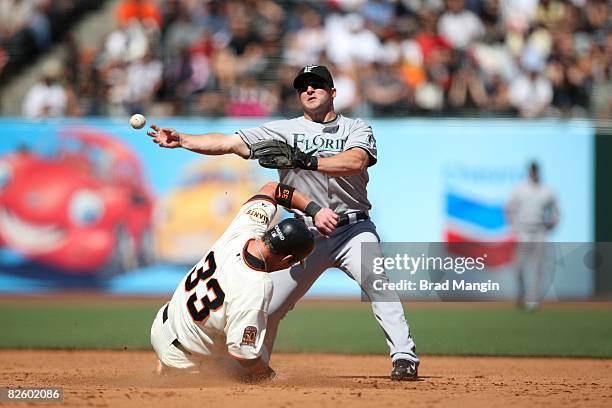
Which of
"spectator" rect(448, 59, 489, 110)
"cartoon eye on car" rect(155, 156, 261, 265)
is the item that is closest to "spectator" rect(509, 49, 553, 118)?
"spectator" rect(448, 59, 489, 110)

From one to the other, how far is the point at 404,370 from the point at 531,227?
838 centimetres

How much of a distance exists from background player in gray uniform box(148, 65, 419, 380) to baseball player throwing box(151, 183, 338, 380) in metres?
0.72

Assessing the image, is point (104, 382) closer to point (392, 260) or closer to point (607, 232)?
point (392, 260)

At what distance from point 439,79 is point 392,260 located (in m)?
7.06

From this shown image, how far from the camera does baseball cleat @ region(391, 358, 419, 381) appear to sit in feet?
25.4

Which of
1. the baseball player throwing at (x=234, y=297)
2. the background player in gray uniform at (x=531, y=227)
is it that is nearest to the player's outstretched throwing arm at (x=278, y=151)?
the baseball player throwing at (x=234, y=297)

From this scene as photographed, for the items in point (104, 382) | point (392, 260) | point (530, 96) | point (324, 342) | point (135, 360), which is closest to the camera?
point (104, 382)

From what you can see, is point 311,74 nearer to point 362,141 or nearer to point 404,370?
point 362,141

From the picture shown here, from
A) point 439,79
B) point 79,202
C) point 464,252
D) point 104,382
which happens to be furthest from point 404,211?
point 104,382

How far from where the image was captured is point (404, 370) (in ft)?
25.5

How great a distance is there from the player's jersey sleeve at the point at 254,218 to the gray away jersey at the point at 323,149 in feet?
2.14

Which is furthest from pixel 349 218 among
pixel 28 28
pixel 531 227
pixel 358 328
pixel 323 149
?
pixel 28 28

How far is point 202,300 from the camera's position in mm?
6750

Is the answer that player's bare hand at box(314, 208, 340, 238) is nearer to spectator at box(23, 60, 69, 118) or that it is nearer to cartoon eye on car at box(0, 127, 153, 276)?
cartoon eye on car at box(0, 127, 153, 276)
